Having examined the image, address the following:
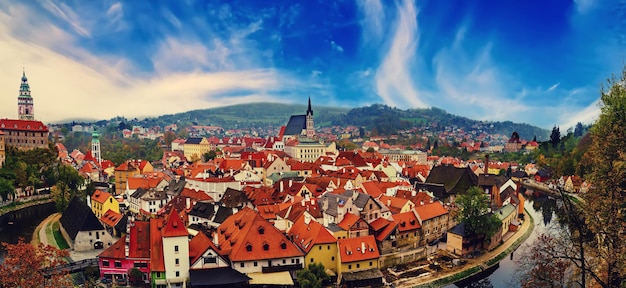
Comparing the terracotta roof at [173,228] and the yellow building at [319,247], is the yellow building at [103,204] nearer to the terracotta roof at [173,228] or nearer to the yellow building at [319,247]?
the terracotta roof at [173,228]

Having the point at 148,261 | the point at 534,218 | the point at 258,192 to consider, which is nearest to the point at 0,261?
the point at 148,261

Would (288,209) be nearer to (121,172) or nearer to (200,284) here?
(200,284)

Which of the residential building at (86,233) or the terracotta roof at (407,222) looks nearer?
the terracotta roof at (407,222)

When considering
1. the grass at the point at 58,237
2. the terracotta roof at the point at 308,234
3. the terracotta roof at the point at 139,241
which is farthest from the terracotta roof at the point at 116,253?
the terracotta roof at the point at 308,234

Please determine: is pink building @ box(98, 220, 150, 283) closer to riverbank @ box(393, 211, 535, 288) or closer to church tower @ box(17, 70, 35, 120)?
riverbank @ box(393, 211, 535, 288)

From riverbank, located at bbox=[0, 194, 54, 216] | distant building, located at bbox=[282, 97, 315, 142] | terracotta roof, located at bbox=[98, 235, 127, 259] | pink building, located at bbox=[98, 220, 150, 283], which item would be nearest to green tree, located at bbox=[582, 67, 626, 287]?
pink building, located at bbox=[98, 220, 150, 283]

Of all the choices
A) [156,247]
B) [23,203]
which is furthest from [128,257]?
[23,203]

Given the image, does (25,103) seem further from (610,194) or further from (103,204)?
(610,194)
